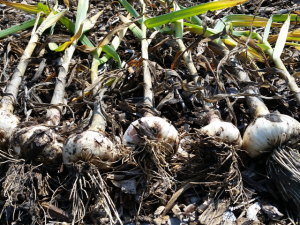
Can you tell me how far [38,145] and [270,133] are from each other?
1.12 m

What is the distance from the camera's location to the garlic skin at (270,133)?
132cm

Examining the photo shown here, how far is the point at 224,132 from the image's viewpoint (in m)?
1.33

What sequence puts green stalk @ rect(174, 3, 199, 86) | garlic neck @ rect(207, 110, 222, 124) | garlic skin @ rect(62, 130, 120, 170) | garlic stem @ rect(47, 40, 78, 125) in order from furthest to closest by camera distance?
green stalk @ rect(174, 3, 199, 86) < garlic stem @ rect(47, 40, 78, 125) < garlic neck @ rect(207, 110, 222, 124) < garlic skin @ rect(62, 130, 120, 170)

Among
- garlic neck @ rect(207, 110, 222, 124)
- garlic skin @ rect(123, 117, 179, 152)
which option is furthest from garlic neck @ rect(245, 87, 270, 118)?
garlic skin @ rect(123, 117, 179, 152)

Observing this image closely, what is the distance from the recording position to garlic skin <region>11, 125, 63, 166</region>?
53.8 inches

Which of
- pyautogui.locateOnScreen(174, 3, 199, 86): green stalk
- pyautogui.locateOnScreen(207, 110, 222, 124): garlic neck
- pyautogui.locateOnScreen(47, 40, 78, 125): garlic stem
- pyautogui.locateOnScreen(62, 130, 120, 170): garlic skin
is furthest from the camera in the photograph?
pyautogui.locateOnScreen(174, 3, 199, 86): green stalk

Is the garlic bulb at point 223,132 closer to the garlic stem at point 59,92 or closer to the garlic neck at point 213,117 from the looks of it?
the garlic neck at point 213,117

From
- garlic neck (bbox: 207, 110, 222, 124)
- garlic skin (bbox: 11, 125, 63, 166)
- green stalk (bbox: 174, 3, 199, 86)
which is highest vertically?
green stalk (bbox: 174, 3, 199, 86)

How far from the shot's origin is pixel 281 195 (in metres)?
1.29

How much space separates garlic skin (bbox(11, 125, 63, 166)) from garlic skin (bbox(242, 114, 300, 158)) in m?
0.97

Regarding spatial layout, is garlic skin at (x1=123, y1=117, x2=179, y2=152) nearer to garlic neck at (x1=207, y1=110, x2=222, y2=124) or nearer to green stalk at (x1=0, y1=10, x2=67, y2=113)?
garlic neck at (x1=207, y1=110, x2=222, y2=124)

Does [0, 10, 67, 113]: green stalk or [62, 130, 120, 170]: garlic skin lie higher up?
[0, 10, 67, 113]: green stalk

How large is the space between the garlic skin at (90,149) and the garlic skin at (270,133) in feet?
2.26

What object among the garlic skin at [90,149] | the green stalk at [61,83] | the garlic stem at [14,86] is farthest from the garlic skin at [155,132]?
the garlic stem at [14,86]
